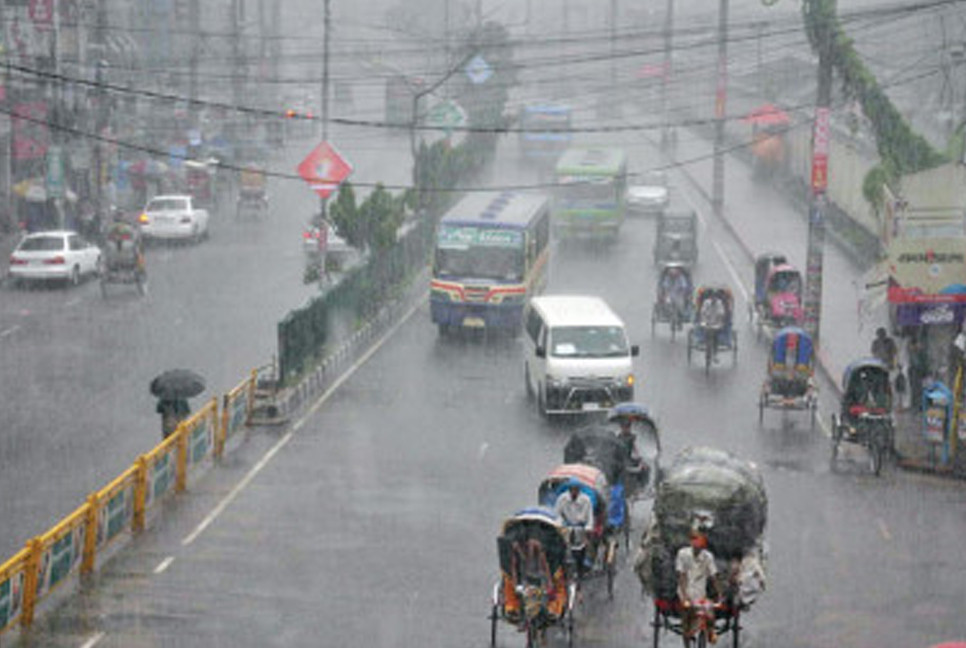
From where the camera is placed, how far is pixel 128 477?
2294cm

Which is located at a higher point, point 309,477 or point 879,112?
point 879,112

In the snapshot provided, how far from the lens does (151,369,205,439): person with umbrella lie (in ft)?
88.9

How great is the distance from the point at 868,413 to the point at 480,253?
576 inches

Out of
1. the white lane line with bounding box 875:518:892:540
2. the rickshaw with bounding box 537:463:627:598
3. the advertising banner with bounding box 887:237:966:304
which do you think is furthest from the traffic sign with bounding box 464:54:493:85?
the rickshaw with bounding box 537:463:627:598

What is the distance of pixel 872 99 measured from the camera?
3600 centimetres

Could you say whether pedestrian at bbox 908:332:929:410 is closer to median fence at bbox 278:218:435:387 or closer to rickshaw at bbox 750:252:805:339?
rickshaw at bbox 750:252:805:339

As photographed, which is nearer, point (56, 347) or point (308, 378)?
point (308, 378)

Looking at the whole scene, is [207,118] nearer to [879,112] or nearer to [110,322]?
[110,322]

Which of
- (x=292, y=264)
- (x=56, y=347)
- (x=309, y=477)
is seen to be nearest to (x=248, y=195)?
(x=292, y=264)

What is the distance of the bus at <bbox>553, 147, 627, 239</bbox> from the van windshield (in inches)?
1004

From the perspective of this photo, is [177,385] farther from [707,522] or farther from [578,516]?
[707,522]

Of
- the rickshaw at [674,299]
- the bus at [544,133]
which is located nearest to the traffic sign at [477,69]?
the bus at [544,133]

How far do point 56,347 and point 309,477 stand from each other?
13.0 m

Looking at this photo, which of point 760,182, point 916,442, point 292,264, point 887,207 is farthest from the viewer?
point 760,182
